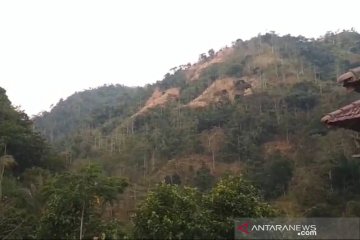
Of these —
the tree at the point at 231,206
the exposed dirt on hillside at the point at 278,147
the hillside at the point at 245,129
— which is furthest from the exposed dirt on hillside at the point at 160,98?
the tree at the point at 231,206

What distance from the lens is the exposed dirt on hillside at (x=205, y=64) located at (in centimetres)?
7138

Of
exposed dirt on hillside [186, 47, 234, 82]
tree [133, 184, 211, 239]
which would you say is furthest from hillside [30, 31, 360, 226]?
tree [133, 184, 211, 239]

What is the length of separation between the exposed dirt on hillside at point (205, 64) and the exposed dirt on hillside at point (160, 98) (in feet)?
17.0

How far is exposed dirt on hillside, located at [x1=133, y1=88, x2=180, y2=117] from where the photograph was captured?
5924 centimetres

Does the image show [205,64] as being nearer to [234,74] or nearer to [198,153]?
[234,74]

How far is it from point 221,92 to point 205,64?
2108cm

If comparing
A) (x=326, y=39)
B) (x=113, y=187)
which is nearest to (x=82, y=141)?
(x=113, y=187)

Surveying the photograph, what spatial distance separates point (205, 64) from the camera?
251 feet

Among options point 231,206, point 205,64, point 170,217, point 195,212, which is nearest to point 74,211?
point 170,217

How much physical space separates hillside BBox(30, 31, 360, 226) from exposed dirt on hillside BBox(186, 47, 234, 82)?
21 cm

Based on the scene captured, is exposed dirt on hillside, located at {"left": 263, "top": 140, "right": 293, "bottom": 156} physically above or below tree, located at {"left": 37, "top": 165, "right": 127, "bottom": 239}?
above

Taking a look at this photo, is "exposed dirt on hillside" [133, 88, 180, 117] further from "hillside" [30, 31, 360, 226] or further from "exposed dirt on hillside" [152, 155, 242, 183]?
"exposed dirt on hillside" [152, 155, 242, 183]

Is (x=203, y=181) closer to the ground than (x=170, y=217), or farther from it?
closer to the ground

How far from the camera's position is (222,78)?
61.4 meters
